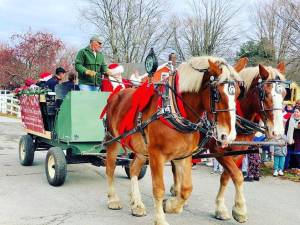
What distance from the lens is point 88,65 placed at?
24.1 feet

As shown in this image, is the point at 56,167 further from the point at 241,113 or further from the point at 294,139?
the point at 294,139

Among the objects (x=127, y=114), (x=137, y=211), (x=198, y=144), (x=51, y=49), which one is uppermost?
(x=51, y=49)

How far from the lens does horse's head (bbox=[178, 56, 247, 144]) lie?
4.15 m

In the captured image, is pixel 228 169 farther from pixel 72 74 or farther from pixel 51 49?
pixel 51 49

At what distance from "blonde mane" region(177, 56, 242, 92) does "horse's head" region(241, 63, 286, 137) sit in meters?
0.72

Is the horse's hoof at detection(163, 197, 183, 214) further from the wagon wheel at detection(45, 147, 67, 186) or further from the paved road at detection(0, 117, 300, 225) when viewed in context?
the wagon wheel at detection(45, 147, 67, 186)

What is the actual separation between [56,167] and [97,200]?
0.97 m

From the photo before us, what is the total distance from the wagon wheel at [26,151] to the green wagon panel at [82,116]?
179 centimetres

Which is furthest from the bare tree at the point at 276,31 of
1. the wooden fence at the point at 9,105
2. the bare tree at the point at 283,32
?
the wooden fence at the point at 9,105

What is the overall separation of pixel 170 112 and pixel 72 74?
443cm

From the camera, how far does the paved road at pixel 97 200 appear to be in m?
5.43

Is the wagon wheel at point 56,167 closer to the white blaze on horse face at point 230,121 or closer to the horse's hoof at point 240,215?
the horse's hoof at point 240,215

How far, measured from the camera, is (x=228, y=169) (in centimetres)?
532

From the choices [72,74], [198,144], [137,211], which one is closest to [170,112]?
[198,144]
